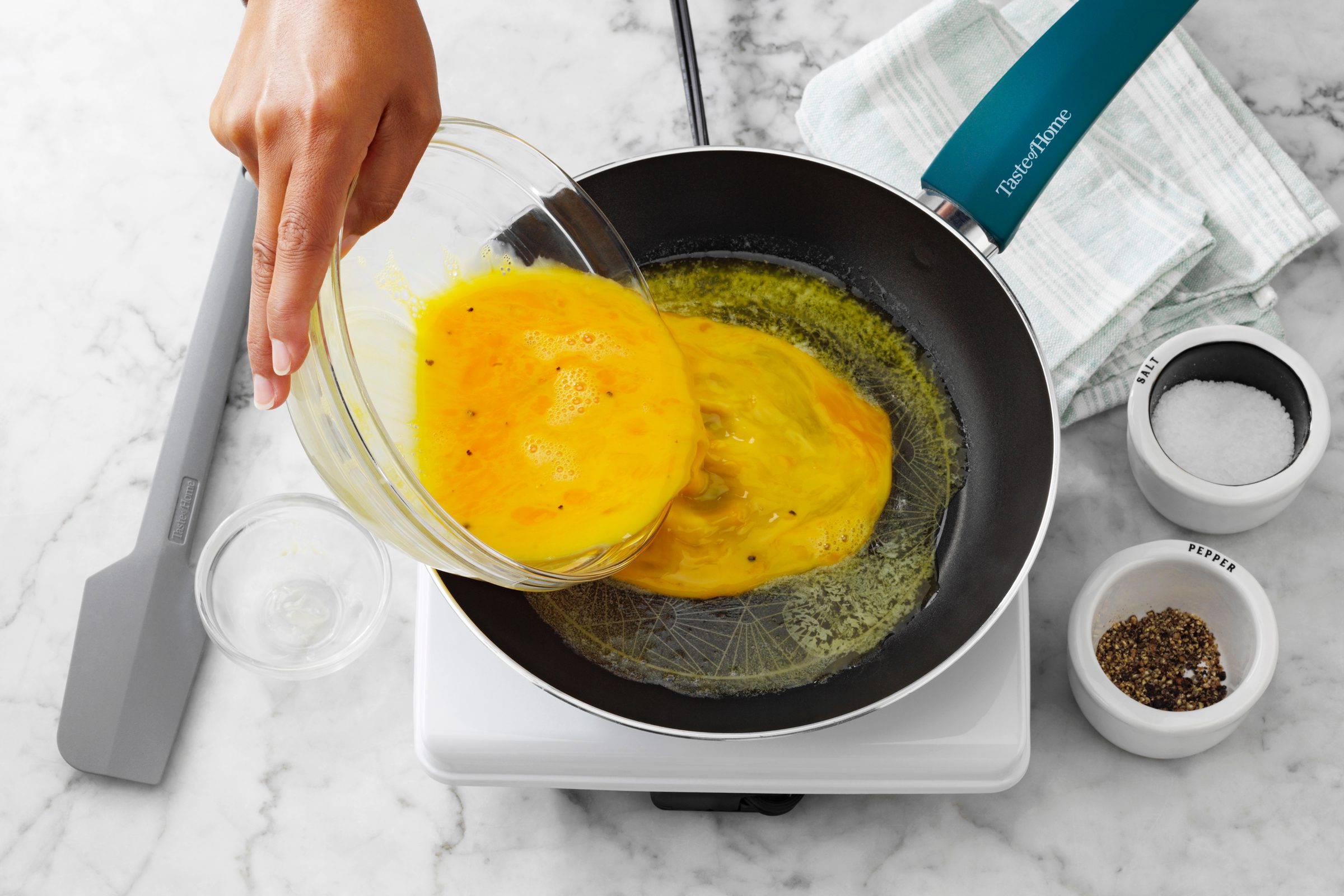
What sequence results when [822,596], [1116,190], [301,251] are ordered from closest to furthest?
[301,251], [822,596], [1116,190]

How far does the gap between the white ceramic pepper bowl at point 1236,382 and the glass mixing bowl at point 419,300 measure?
373 millimetres

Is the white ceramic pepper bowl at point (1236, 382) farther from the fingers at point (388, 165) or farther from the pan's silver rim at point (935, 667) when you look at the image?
the fingers at point (388, 165)

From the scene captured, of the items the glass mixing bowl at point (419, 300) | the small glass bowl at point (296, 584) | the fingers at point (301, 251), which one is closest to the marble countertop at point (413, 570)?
the small glass bowl at point (296, 584)

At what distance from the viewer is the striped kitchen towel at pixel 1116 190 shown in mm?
796

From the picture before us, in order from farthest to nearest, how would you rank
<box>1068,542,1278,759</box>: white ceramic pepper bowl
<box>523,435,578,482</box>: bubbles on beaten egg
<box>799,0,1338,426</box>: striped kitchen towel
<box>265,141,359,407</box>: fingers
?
<box>799,0,1338,426</box>: striped kitchen towel → <box>1068,542,1278,759</box>: white ceramic pepper bowl → <box>523,435,578,482</box>: bubbles on beaten egg → <box>265,141,359,407</box>: fingers

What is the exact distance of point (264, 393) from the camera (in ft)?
1.69

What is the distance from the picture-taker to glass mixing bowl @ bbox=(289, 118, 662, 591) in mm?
477

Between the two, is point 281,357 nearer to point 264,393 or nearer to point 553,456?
point 264,393

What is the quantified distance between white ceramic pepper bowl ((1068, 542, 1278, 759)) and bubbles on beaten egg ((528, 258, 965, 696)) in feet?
0.40

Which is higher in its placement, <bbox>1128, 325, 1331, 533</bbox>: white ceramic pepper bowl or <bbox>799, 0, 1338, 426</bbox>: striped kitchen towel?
<bbox>799, 0, 1338, 426</bbox>: striped kitchen towel

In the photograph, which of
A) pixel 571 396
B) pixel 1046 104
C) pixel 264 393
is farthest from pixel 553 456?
pixel 1046 104

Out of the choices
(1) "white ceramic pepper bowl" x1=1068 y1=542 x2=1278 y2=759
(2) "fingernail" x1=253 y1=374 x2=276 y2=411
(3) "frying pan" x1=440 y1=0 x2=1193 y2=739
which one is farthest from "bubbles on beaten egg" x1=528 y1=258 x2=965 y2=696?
(2) "fingernail" x1=253 y1=374 x2=276 y2=411

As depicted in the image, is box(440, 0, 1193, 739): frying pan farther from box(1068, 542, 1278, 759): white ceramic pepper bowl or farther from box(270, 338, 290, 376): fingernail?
box(270, 338, 290, 376): fingernail

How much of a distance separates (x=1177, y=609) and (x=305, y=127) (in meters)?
0.65
